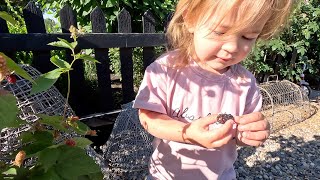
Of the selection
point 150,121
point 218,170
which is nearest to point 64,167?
point 150,121

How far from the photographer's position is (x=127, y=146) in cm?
270

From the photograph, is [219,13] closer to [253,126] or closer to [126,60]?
[253,126]

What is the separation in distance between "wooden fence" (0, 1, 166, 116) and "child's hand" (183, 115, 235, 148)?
1.94 m

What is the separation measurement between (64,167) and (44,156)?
7 centimetres

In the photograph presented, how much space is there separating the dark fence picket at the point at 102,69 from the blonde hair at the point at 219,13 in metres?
1.69

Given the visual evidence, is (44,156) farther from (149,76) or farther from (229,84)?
(229,84)

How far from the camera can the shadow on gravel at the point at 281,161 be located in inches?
120

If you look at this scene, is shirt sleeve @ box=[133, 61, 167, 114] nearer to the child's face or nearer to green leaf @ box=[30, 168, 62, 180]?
the child's face

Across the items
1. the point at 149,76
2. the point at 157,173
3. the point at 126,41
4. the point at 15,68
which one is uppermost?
the point at 15,68

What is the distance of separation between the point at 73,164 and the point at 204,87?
0.51 meters

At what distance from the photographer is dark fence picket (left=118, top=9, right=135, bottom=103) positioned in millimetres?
3101

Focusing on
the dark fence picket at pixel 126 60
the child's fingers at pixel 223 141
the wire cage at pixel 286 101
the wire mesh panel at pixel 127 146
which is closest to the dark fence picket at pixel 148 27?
the dark fence picket at pixel 126 60

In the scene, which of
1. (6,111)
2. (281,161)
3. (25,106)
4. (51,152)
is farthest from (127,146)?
(6,111)

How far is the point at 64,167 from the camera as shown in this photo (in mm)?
952
